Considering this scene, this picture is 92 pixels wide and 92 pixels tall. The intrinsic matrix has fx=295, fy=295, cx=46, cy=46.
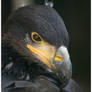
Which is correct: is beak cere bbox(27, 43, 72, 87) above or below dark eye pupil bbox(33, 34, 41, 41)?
below

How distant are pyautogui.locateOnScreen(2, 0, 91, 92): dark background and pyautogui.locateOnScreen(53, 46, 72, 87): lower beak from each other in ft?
0.41

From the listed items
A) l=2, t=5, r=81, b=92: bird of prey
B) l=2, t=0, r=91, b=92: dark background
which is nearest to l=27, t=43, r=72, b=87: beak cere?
l=2, t=5, r=81, b=92: bird of prey

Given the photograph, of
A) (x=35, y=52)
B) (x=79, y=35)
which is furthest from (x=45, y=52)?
(x=79, y=35)

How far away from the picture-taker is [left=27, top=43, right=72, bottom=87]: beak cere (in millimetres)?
1214

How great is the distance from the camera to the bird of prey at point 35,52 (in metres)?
1.21

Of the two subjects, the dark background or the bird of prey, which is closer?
the bird of prey

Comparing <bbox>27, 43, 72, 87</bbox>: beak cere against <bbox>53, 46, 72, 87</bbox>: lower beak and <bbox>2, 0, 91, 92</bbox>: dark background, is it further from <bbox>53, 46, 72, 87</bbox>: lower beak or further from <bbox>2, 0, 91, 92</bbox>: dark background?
<bbox>2, 0, 91, 92</bbox>: dark background

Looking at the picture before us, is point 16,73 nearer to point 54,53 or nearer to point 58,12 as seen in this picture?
point 54,53

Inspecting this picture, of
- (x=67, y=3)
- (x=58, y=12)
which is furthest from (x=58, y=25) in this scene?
(x=67, y=3)

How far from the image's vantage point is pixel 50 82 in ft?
4.18

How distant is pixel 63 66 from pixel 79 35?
0.29 metres

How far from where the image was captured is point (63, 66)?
122 cm

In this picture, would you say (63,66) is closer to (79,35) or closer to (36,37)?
(36,37)

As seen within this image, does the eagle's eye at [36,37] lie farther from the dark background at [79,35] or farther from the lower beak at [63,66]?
the dark background at [79,35]
